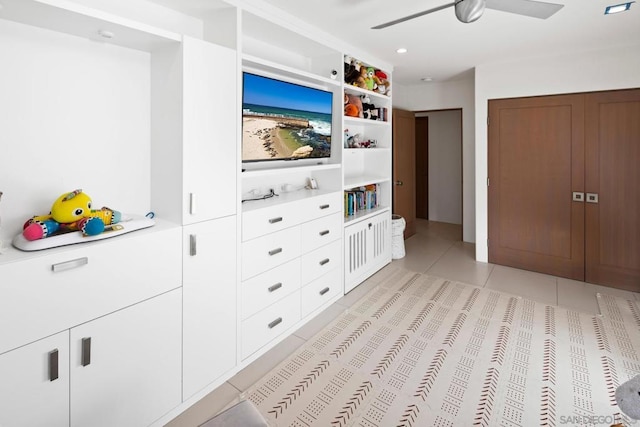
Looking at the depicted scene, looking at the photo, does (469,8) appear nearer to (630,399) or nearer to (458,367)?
(630,399)

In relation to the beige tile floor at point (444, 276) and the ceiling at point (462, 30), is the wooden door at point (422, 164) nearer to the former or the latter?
the beige tile floor at point (444, 276)

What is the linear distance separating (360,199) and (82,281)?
9.91 ft

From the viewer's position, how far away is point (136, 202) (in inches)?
82.3

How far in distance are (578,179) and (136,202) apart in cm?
437

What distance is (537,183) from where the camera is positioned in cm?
407

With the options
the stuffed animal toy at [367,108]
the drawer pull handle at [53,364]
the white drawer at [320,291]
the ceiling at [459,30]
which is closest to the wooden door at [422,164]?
the ceiling at [459,30]

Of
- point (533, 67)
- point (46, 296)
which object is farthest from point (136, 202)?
point (533, 67)

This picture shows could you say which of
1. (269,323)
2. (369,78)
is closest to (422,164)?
(369,78)

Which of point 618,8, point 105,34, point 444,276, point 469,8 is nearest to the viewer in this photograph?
point 105,34

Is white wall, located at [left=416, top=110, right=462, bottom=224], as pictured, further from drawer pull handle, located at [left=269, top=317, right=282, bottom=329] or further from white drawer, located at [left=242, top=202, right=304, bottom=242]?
drawer pull handle, located at [left=269, top=317, right=282, bottom=329]

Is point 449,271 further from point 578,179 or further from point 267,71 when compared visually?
point 267,71

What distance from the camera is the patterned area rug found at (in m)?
1.93

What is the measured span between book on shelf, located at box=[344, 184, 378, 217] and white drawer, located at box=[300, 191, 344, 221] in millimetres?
478

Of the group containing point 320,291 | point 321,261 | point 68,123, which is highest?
point 68,123
